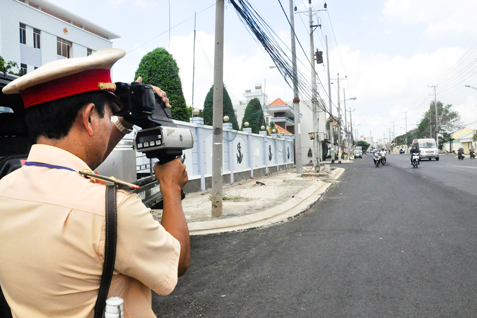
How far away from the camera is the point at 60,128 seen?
1102mm

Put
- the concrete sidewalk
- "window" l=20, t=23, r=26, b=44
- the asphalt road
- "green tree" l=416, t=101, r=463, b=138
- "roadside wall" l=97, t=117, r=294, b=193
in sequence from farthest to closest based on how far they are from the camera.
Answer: "green tree" l=416, t=101, r=463, b=138 → "window" l=20, t=23, r=26, b=44 → the concrete sidewalk → "roadside wall" l=97, t=117, r=294, b=193 → the asphalt road

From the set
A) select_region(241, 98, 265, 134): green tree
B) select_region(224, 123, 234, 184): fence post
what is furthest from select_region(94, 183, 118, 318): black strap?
select_region(241, 98, 265, 134): green tree

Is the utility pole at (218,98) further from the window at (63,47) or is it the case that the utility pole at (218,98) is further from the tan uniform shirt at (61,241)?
the window at (63,47)

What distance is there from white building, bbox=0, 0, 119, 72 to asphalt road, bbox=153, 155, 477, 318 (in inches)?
862

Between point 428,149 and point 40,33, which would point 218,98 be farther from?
point 428,149

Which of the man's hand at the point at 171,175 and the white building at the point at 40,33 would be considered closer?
the man's hand at the point at 171,175

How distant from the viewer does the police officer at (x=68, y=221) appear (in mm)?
944

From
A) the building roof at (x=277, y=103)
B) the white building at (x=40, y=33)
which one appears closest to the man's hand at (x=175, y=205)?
the white building at (x=40, y=33)

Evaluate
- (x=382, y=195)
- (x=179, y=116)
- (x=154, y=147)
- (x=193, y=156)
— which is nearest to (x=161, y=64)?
(x=179, y=116)

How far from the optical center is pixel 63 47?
25672mm

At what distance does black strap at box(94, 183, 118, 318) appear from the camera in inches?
37.2

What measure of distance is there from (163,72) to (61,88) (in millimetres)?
13604

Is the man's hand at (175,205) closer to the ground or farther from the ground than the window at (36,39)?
closer to the ground

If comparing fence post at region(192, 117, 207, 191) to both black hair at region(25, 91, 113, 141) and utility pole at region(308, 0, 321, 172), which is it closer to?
utility pole at region(308, 0, 321, 172)
